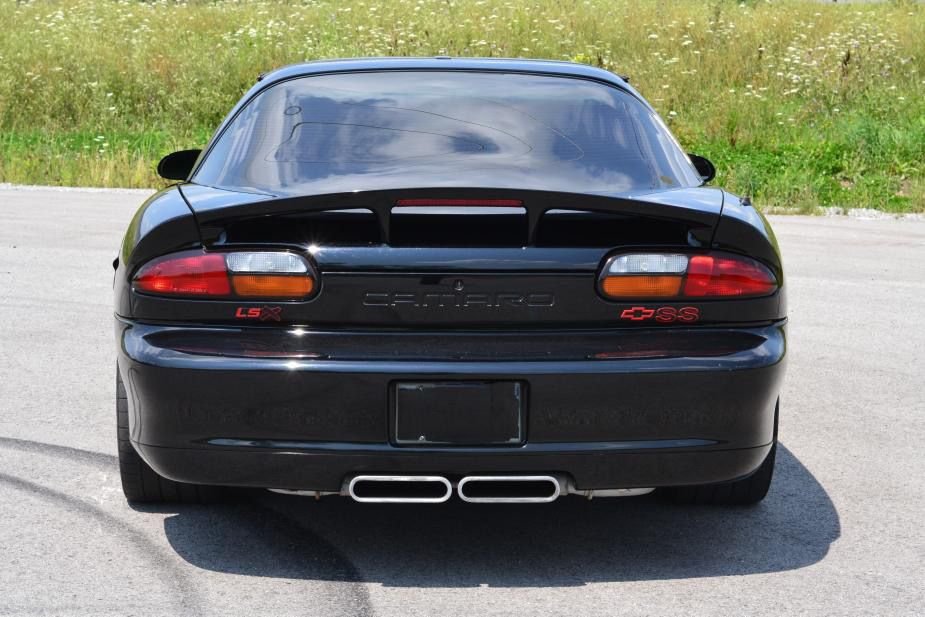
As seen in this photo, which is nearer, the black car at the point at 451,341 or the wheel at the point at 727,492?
the black car at the point at 451,341

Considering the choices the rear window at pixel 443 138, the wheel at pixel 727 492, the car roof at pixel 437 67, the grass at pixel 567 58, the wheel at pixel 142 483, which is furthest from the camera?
the grass at pixel 567 58

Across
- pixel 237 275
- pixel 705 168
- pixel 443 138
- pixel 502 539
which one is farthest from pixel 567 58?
pixel 237 275

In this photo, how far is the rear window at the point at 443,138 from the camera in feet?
13.5

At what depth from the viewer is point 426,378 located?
368cm

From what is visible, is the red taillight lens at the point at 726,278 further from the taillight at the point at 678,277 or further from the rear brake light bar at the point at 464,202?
the rear brake light bar at the point at 464,202

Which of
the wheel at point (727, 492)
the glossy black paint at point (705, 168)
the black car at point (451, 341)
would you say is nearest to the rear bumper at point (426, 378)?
the black car at point (451, 341)

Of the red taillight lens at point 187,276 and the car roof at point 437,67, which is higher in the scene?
the car roof at point 437,67

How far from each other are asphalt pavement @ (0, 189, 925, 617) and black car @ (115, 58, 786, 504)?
11.2 inches

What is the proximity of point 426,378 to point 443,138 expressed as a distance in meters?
1.07

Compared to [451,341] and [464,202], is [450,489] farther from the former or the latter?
[464,202]

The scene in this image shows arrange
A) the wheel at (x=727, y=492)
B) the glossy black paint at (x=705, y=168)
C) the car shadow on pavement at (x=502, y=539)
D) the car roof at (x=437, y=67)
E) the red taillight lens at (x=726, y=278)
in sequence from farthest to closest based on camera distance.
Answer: the glossy black paint at (x=705, y=168)
the car roof at (x=437, y=67)
the wheel at (x=727, y=492)
the car shadow on pavement at (x=502, y=539)
the red taillight lens at (x=726, y=278)

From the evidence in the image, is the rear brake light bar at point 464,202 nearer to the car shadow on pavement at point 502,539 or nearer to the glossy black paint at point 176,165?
the car shadow on pavement at point 502,539

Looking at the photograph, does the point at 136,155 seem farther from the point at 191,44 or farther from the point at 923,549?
the point at 923,549

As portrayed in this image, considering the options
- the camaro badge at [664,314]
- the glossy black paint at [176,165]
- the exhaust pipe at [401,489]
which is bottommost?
the exhaust pipe at [401,489]
